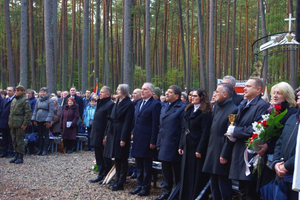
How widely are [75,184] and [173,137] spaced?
270 cm

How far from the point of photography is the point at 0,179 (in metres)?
7.34

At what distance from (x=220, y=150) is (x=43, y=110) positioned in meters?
7.04

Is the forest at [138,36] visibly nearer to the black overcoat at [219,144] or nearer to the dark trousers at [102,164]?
the black overcoat at [219,144]

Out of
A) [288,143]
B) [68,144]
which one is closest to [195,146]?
[288,143]

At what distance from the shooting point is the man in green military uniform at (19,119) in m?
8.83

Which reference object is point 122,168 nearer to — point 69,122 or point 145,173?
point 145,173

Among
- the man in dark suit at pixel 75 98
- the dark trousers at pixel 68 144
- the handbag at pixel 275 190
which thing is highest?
the man in dark suit at pixel 75 98

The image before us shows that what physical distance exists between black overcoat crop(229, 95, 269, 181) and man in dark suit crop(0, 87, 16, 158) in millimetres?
7375

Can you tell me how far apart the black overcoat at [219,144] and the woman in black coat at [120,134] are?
204 centimetres

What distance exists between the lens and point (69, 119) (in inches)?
431

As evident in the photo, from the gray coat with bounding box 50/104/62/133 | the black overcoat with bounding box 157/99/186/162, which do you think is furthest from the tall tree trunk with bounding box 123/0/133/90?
the black overcoat with bounding box 157/99/186/162

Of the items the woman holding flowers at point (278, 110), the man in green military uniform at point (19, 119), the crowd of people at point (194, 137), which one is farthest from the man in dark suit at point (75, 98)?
the woman holding flowers at point (278, 110)

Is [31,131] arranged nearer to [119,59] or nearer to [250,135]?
[250,135]

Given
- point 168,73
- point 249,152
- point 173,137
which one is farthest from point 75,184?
point 168,73
